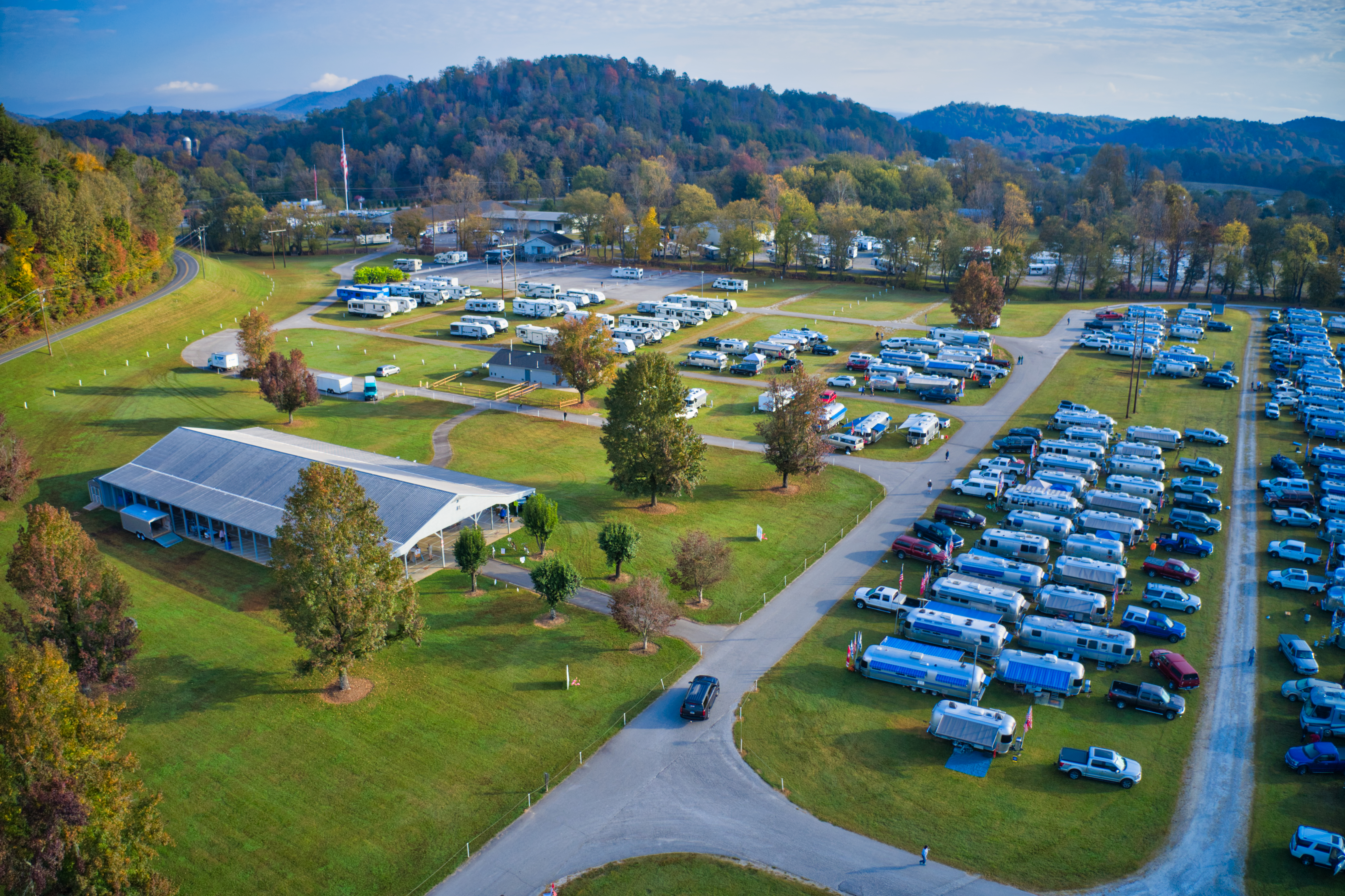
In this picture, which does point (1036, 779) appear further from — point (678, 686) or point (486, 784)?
point (486, 784)

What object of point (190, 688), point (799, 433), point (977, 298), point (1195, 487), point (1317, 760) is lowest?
point (190, 688)

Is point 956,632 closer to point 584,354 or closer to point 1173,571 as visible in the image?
point 1173,571

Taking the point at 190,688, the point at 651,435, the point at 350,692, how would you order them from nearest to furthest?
1. the point at 350,692
2. the point at 190,688
3. the point at 651,435

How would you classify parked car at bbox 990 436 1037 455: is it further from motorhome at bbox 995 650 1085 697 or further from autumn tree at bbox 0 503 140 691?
autumn tree at bbox 0 503 140 691

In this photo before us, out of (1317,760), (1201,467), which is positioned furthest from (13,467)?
(1201,467)

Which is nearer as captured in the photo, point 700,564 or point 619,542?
point 700,564

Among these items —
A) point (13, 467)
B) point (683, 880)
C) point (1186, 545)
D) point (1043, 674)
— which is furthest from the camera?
point (13, 467)

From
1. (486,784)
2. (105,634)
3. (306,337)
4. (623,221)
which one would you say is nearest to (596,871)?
Result: (486,784)

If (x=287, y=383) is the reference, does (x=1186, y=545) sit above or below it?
below
